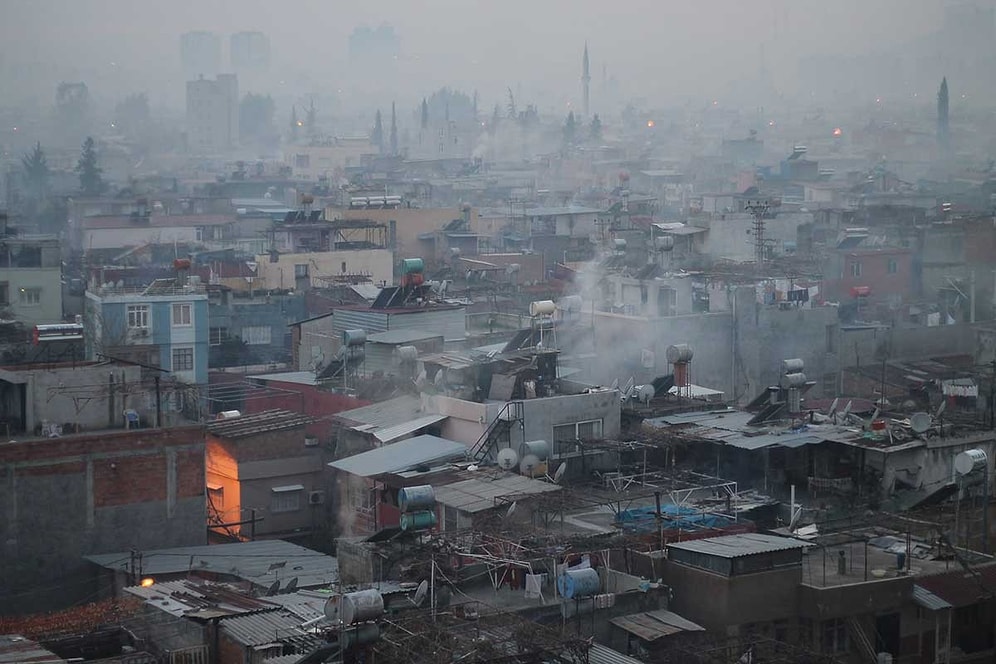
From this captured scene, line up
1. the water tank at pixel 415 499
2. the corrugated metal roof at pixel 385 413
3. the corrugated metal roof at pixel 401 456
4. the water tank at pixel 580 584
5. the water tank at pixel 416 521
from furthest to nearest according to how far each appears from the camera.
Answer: the corrugated metal roof at pixel 385 413 → the corrugated metal roof at pixel 401 456 → the water tank at pixel 415 499 → the water tank at pixel 416 521 → the water tank at pixel 580 584

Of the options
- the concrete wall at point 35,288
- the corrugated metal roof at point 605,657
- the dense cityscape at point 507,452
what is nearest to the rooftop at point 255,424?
the dense cityscape at point 507,452

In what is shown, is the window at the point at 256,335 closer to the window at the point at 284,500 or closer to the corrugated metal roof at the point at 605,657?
the window at the point at 284,500

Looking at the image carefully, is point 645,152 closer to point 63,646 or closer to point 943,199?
point 943,199

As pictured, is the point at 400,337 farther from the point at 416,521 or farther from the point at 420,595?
the point at 420,595

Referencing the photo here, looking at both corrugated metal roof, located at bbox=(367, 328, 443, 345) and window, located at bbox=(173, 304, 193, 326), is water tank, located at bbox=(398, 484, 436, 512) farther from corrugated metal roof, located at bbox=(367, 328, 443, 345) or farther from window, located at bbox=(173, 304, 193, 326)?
window, located at bbox=(173, 304, 193, 326)

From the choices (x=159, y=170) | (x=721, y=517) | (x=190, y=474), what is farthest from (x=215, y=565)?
(x=159, y=170)
